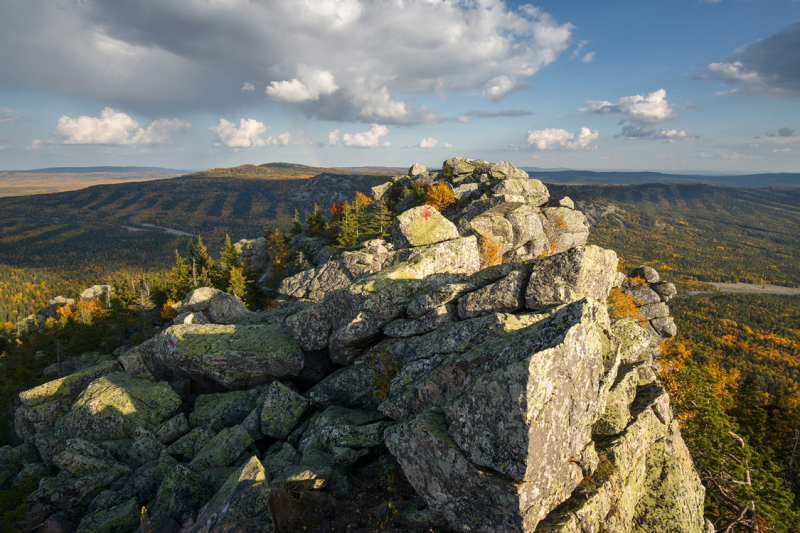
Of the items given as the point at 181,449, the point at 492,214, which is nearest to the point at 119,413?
the point at 181,449

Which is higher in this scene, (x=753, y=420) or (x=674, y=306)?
(x=753, y=420)

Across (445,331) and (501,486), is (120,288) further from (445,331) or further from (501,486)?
(501,486)

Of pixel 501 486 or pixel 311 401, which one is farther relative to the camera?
pixel 311 401

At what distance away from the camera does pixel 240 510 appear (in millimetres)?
10742

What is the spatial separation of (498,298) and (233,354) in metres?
18.3

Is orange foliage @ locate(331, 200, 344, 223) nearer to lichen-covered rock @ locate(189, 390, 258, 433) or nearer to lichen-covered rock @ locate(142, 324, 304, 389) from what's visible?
lichen-covered rock @ locate(142, 324, 304, 389)

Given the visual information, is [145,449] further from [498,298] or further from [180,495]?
[498,298]

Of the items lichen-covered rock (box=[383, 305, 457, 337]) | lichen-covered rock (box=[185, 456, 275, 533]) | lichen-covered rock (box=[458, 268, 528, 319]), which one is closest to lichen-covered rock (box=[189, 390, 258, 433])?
lichen-covered rock (box=[185, 456, 275, 533])

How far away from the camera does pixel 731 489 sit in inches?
827

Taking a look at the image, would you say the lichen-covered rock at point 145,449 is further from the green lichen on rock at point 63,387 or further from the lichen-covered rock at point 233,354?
the green lichen on rock at point 63,387

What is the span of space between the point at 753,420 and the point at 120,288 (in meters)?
117

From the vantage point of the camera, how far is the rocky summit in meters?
9.90

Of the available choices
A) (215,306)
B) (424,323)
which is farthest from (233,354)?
(215,306)

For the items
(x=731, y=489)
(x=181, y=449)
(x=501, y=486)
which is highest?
(x=501, y=486)
